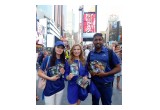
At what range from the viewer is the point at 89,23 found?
321 cm

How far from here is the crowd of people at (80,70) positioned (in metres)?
3.10

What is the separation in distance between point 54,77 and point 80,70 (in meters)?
0.36

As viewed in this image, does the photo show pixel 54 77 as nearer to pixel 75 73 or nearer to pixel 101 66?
pixel 75 73

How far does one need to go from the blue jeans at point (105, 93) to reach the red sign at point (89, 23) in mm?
727

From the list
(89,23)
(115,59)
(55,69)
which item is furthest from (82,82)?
(89,23)

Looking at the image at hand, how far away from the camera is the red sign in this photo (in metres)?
3.18

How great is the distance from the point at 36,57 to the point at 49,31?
1.26 ft

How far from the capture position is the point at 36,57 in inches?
124

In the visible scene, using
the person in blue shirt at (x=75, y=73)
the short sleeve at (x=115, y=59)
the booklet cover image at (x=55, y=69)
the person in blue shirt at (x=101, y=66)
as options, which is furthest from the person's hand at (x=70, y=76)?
the short sleeve at (x=115, y=59)

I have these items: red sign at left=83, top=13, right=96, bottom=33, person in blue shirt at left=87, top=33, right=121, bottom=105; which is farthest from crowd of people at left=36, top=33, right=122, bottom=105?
red sign at left=83, top=13, right=96, bottom=33

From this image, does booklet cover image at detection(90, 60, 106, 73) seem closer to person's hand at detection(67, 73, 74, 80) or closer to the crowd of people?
the crowd of people

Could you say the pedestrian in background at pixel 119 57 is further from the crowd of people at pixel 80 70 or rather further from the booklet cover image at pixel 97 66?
the booklet cover image at pixel 97 66

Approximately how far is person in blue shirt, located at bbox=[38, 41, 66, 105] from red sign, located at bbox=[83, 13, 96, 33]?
0.39 metres
